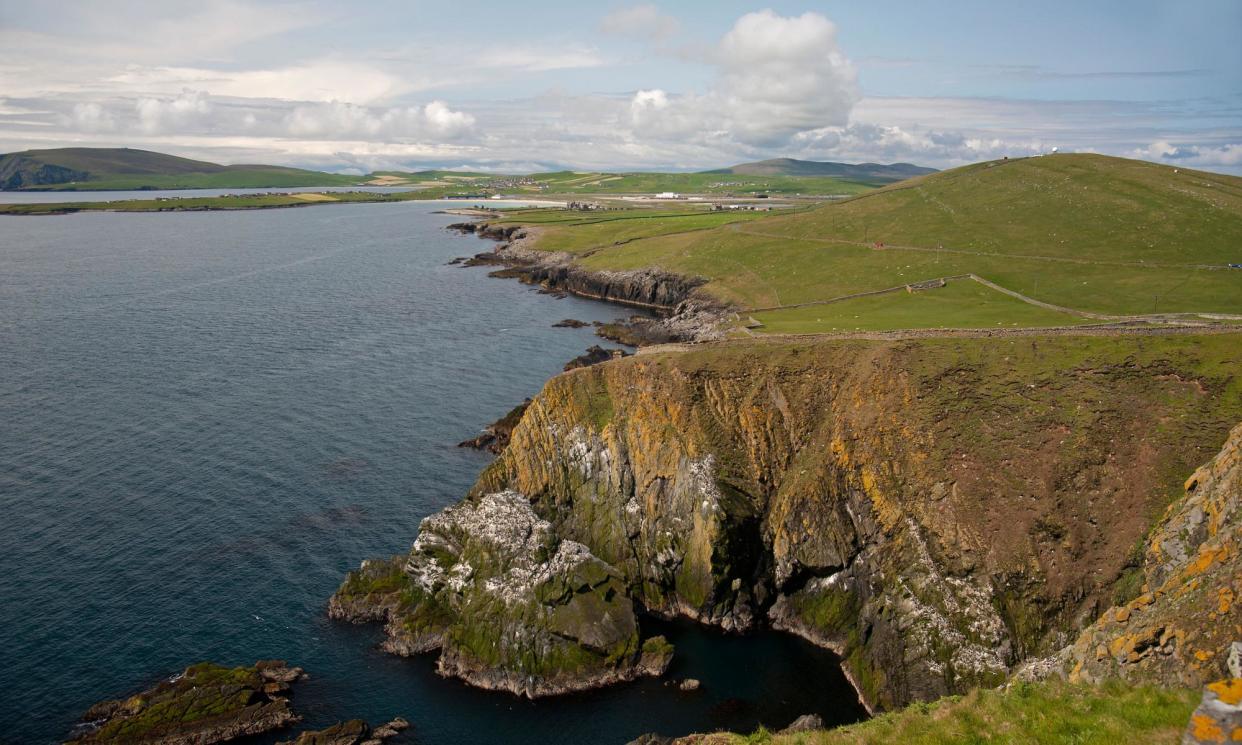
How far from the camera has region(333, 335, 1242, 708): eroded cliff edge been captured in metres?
41.8

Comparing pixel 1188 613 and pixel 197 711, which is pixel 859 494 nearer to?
pixel 1188 613

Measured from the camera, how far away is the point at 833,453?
5197 cm

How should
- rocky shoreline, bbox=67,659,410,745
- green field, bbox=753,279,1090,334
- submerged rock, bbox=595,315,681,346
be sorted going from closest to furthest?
1. rocky shoreline, bbox=67,659,410,745
2. green field, bbox=753,279,1090,334
3. submerged rock, bbox=595,315,681,346

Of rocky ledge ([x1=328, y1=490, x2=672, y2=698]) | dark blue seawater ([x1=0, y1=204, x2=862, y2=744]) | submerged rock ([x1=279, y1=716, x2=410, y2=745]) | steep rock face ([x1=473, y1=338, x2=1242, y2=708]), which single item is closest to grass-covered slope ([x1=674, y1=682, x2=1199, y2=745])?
steep rock face ([x1=473, y1=338, x2=1242, y2=708])

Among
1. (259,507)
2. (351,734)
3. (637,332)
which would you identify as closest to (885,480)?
(351,734)

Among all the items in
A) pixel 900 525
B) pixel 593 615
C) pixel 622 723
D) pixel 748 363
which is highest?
pixel 748 363

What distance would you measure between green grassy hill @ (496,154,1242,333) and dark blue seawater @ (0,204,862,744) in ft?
122

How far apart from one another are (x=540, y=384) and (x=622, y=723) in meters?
57.5

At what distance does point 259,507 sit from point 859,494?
46.8 metres

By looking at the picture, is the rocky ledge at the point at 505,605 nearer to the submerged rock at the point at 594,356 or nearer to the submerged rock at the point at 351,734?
the submerged rock at the point at 351,734

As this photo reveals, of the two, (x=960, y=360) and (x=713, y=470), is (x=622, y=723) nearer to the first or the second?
(x=713, y=470)

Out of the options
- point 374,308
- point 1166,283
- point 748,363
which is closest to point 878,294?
point 1166,283

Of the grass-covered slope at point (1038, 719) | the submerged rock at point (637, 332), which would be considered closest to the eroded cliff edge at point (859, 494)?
the grass-covered slope at point (1038, 719)

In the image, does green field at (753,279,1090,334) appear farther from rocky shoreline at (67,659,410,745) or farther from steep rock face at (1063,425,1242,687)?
rocky shoreline at (67,659,410,745)
